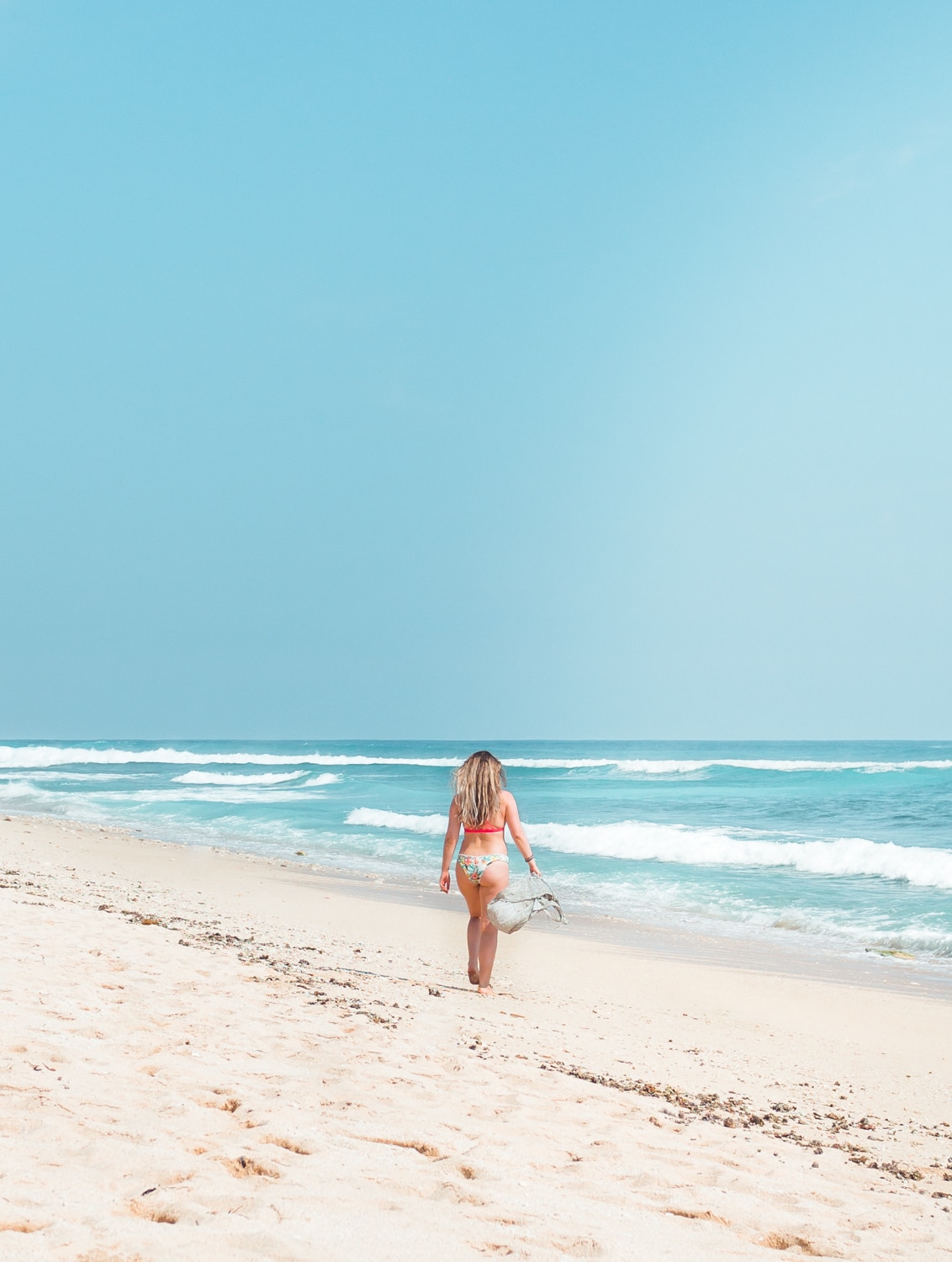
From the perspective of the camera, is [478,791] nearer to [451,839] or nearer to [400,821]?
[451,839]

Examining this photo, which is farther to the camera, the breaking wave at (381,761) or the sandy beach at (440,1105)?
the breaking wave at (381,761)

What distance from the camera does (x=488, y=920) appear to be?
23.2 feet

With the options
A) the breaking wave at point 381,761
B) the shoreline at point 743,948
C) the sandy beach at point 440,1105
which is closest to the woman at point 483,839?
the sandy beach at point 440,1105

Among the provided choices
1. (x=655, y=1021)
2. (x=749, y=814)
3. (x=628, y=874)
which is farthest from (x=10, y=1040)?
(x=749, y=814)

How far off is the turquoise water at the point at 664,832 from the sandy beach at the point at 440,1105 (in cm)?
407

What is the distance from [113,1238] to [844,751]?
89.0m

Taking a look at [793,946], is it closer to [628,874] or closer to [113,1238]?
[628,874]

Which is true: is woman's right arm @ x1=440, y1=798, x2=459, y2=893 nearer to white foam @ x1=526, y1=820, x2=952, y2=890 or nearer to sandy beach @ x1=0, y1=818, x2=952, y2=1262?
sandy beach @ x1=0, y1=818, x2=952, y2=1262

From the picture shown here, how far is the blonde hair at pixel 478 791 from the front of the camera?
7012 millimetres

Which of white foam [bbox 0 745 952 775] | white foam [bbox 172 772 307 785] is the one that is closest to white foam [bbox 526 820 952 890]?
white foam [bbox 172 772 307 785]

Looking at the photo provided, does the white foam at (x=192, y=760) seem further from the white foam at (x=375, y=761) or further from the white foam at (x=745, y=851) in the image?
the white foam at (x=745, y=851)

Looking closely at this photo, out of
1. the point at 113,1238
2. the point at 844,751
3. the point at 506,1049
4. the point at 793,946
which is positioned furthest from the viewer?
the point at 844,751

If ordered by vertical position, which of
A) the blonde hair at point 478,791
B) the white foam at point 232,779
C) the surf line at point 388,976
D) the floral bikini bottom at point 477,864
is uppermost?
the blonde hair at point 478,791

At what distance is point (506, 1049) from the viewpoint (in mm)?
5398
